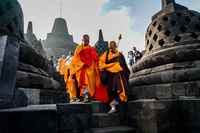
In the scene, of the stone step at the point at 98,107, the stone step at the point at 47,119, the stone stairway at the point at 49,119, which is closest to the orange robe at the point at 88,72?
the stone step at the point at 98,107

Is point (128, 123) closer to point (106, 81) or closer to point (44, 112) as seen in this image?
point (106, 81)

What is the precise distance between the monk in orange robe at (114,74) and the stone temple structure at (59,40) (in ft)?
149

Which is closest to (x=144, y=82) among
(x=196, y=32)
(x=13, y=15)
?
(x=196, y=32)

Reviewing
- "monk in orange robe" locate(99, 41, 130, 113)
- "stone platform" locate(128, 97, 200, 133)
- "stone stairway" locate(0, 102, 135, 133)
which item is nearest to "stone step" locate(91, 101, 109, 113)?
"monk in orange robe" locate(99, 41, 130, 113)

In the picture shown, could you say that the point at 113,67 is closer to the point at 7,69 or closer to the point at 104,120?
the point at 104,120

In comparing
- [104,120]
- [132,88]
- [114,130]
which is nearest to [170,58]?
[132,88]

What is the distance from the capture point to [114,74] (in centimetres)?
604

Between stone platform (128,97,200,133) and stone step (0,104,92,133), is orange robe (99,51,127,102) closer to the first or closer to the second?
stone platform (128,97,200,133)

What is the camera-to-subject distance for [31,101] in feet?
18.9

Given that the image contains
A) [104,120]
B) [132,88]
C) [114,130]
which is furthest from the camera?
[132,88]

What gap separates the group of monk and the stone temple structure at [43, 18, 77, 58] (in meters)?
45.1

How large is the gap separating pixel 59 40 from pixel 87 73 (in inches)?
1954

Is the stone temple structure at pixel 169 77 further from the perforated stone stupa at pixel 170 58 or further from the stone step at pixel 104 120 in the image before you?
the stone step at pixel 104 120

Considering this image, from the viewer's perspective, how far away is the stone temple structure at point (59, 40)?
5251 centimetres
